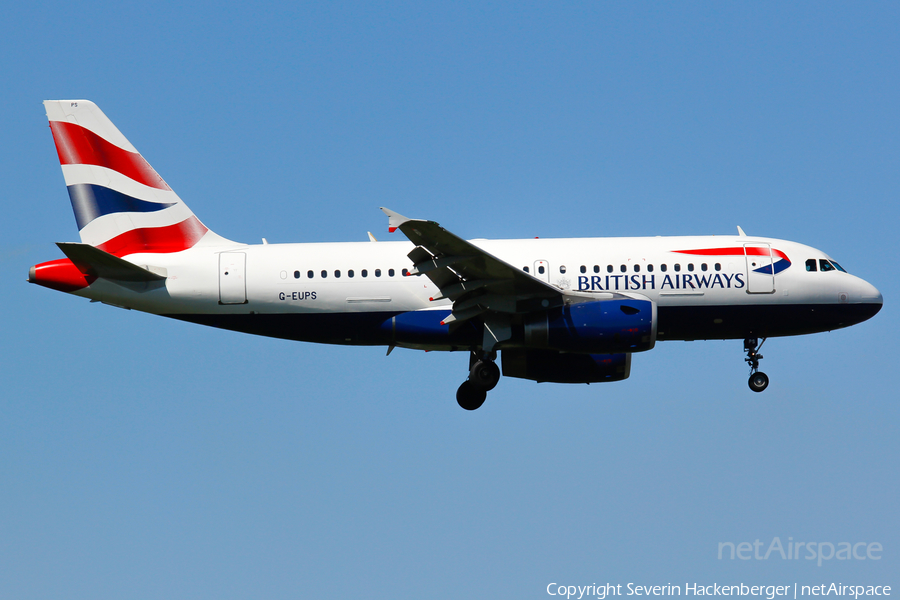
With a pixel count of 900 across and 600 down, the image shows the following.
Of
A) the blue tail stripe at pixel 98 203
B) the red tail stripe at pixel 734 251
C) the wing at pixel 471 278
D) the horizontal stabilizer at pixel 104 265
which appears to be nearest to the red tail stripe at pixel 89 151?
the blue tail stripe at pixel 98 203

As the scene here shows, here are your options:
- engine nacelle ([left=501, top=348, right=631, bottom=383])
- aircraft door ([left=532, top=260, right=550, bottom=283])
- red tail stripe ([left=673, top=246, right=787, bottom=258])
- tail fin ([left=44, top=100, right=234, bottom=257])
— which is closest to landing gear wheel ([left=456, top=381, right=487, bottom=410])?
engine nacelle ([left=501, top=348, right=631, bottom=383])

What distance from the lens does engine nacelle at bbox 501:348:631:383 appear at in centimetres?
2950

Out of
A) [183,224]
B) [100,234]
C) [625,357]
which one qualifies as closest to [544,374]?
[625,357]

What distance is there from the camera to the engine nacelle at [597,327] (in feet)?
84.1

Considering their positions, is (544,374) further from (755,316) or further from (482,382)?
(755,316)

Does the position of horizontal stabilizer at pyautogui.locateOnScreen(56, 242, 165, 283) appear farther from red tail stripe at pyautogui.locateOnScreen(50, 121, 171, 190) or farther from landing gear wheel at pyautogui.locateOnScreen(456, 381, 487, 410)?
landing gear wheel at pyautogui.locateOnScreen(456, 381, 487, 410)

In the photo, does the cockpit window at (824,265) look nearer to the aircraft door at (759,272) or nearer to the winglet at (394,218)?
the aircraft door at (759,272)

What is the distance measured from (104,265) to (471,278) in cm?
1021

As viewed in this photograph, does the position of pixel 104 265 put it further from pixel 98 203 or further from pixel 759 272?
pixel 759 272

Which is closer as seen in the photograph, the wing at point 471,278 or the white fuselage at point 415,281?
the wing at point 471,278

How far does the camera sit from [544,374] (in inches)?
1166

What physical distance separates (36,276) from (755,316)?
20409 millimetres

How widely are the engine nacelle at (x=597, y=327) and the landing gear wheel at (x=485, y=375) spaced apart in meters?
1.93

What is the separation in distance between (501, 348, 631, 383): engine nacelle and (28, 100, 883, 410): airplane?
164 centimetres
